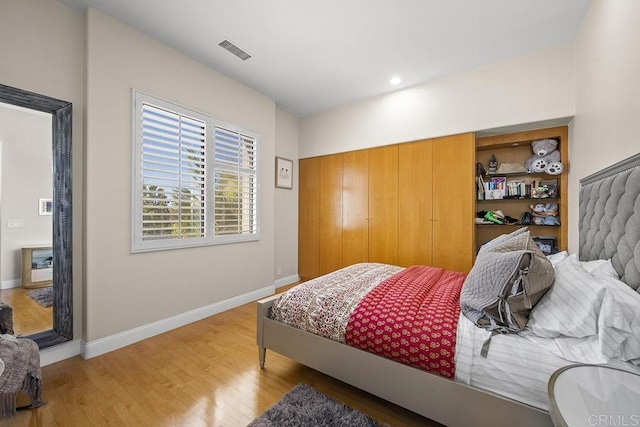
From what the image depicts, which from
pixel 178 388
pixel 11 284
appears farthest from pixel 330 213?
pixel 11 284

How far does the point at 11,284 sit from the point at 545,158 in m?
5.46

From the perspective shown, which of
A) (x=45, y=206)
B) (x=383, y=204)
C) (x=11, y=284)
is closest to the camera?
(x=45, y=206)

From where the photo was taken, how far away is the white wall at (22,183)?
213 centimetres

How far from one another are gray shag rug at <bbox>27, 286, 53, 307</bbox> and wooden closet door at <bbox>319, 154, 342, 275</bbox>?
3181 millimetres

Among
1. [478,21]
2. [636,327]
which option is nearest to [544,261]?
[636,327]

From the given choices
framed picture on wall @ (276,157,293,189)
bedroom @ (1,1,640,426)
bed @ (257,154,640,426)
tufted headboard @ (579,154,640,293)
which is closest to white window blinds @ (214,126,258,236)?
bedroom @ (1,1,640,426)

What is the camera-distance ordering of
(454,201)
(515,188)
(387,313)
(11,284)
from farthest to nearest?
1. (454,201)
2. (515,188)
3. (11,284)
4. (387,313)

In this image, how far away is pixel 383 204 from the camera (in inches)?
147

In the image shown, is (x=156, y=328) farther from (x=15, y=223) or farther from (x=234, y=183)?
(x=234, y=183)

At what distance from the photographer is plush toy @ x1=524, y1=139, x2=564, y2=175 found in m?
2.79

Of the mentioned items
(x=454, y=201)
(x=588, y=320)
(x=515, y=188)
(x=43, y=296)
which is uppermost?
(x=515, y=188)

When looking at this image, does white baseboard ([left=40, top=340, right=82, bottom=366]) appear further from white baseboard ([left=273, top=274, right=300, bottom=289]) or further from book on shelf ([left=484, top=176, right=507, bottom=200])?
book on shelf ([left=484, top=176, right=507, bottom=200])

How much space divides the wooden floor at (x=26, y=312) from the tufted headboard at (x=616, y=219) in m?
3.99

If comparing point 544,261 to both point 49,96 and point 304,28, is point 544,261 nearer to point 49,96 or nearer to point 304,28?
point 304,28
